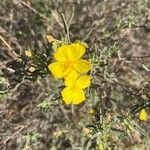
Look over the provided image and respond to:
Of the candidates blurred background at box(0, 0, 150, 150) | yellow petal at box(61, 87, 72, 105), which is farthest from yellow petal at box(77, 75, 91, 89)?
blurred background at box(0, 0, 150, 150)

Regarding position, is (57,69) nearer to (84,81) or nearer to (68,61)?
(68,61)

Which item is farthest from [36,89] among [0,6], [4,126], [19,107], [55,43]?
[55,43]

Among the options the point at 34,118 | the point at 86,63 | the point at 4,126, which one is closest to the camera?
the point at 86,63

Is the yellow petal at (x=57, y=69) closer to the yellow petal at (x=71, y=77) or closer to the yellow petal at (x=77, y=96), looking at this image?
the yellow petal at (x=71, y=77)

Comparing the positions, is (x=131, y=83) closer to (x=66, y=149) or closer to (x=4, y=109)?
(x=66, y=149)

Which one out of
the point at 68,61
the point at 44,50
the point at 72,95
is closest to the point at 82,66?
the point at 68,61

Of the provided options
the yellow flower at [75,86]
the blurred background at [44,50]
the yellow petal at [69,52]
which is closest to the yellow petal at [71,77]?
the yellow flower at [75,86]
